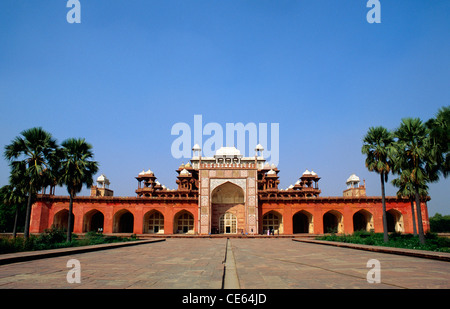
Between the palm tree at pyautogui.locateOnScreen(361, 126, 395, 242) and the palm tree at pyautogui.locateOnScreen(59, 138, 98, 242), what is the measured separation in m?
20.8

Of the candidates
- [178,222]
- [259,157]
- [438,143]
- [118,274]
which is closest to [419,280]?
[118,274]

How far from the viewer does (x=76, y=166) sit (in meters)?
22.9

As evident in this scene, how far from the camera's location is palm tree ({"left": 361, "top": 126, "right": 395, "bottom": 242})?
71.8ft

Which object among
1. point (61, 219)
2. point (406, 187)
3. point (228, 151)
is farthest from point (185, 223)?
point (406, 187)

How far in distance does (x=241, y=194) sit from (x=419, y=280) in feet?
114

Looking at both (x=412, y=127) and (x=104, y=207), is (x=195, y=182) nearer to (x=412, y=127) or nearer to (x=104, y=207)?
(x=104, y=207)

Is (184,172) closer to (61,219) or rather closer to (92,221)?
(92,221)

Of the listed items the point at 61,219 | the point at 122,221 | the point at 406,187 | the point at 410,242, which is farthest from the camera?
the point at 122,221

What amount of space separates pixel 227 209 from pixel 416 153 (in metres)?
24.4

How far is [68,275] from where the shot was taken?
20.6ft

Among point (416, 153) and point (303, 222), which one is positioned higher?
point (416, 153)

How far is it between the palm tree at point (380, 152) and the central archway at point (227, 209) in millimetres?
19073

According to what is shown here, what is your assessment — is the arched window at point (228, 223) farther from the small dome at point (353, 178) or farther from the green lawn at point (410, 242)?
the small dome at point (353, 178)

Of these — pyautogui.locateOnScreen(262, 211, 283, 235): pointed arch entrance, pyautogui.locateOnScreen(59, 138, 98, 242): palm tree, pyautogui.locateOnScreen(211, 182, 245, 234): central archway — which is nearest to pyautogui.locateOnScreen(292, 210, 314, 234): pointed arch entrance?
pyautogui.locateOnScreen(262, 211, 283, 235): pointed arch entrance
